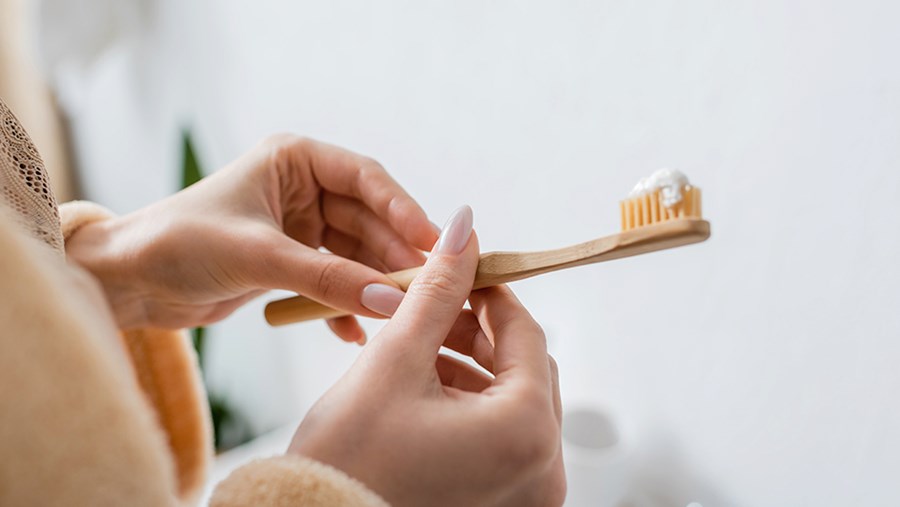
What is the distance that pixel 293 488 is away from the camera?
10.8 inches

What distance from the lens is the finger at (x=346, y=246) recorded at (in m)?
0.63

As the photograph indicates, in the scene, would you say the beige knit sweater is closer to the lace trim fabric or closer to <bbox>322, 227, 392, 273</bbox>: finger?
the lace trim fabric

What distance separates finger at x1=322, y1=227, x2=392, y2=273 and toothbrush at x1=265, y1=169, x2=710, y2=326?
0.75 ft

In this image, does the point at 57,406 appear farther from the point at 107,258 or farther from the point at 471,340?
the point at 107,258

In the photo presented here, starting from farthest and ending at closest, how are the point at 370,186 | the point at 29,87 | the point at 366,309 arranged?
1. the point at 29,87
2. the point at 370,186
3. the point at 366,309

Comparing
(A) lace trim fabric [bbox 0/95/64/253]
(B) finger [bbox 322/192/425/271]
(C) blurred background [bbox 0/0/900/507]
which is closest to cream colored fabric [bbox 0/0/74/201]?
(C) blurred background [bbox 0/0/900/507]

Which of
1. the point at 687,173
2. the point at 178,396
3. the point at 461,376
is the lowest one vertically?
the point at 178,396

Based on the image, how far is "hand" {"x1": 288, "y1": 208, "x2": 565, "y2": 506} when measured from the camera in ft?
1.00

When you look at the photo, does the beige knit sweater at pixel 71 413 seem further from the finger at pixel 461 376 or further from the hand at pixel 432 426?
the finger at pixel 461 376

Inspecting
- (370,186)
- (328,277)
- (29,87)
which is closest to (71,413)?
(328,277)

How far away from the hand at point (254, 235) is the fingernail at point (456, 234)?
10 centimetres

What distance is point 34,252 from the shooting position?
22cm

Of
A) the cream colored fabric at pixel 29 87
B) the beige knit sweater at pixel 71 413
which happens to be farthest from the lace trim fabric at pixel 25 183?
the cream colored fabric at pixel 29 87

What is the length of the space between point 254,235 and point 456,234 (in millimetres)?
182
